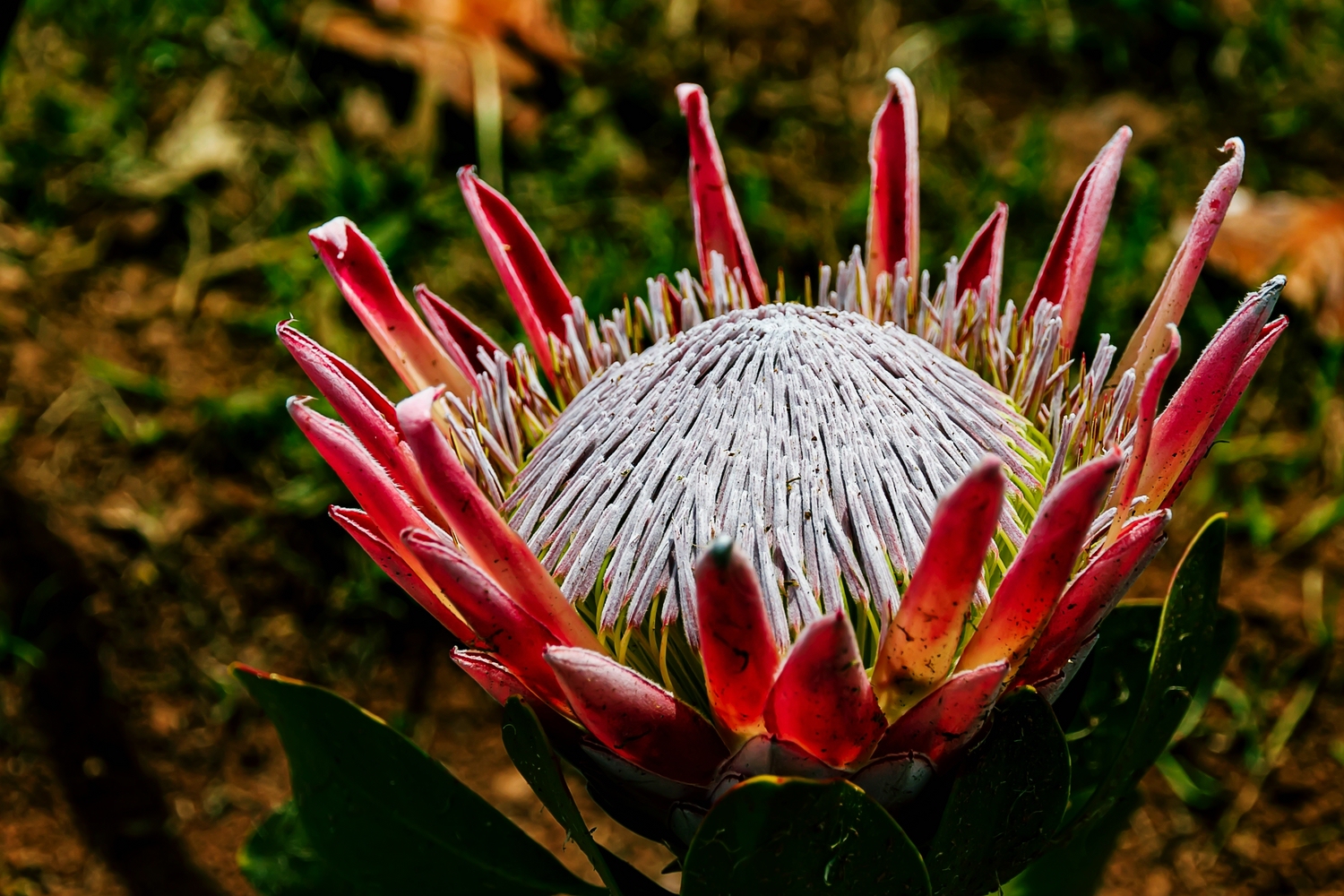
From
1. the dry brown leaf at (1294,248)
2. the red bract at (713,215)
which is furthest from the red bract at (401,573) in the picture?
the dry brown leaf at (1294,248)

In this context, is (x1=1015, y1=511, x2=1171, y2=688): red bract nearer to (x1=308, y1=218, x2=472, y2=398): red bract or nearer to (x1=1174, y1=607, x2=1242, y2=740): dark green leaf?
(x1=1174, y1=607, x2=1242, y2=740): dark green leaf

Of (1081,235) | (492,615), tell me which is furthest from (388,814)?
(1081,235)

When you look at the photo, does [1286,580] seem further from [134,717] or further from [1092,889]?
[134,717]

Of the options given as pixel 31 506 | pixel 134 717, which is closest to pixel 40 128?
pixel 31 506

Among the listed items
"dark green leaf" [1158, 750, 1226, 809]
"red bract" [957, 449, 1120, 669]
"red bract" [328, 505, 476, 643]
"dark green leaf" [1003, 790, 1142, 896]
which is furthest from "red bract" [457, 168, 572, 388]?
"dark green leaf" [1158, 750, 1226, 809]

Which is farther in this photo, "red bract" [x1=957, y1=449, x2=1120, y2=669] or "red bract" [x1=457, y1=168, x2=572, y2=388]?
"red bract" [x1=457, y1=168, x2=572, y2=388]

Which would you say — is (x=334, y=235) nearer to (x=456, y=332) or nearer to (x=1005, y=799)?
(x=456, y=332)
